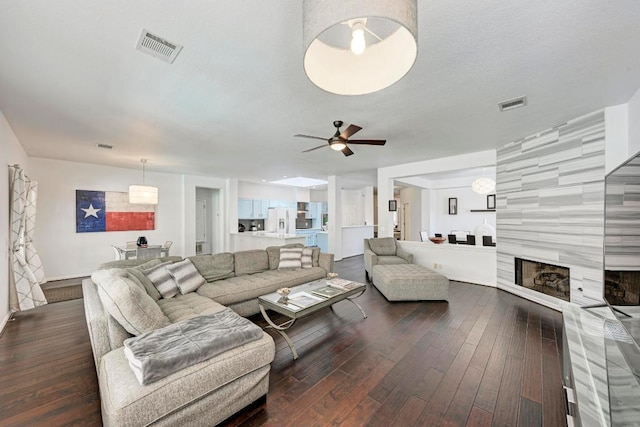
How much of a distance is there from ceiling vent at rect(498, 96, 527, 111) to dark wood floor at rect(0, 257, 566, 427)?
8.49 ft

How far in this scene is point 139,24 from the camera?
1.61 m

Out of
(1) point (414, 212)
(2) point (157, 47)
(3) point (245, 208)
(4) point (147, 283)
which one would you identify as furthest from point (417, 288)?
(3) point (245, 208)

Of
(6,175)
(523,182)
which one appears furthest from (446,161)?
(6,175)

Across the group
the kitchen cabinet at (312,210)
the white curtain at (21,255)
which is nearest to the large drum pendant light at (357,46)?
the white curtain at (21,255)

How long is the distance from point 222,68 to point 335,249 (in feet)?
18.9

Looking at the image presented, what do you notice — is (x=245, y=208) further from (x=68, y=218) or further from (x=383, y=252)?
(x=383, y=252)

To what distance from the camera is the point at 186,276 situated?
10.3 ft

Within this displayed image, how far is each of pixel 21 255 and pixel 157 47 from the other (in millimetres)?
3892

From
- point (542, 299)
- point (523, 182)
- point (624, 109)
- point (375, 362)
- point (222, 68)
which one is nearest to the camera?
point (222, 68)

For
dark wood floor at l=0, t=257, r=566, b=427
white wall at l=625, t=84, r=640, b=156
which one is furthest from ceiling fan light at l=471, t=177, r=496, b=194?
dark wood floor at l=0, t=257, r=566, b=427

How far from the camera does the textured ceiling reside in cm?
154

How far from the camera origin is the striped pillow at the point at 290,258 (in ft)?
13.8

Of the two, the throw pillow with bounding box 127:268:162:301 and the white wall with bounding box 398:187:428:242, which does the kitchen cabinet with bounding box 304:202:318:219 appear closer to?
the white wall with bounding box 398:187:428:242

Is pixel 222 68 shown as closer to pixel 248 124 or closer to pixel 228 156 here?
pixel 248 124
